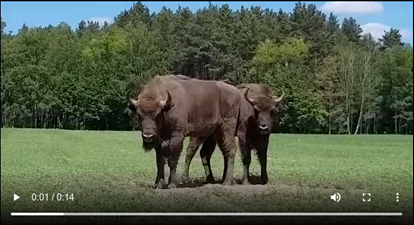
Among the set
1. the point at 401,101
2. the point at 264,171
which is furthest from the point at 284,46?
the point at 264,171

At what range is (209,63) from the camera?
21.7ft

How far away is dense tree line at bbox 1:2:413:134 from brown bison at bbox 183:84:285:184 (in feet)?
2.34

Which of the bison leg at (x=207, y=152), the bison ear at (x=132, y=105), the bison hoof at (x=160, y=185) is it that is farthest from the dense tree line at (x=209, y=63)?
the bison leg at (x=207, y=152)

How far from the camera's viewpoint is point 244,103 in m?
7.71

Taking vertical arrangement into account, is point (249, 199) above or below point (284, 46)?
below

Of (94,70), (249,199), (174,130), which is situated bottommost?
(249,199)

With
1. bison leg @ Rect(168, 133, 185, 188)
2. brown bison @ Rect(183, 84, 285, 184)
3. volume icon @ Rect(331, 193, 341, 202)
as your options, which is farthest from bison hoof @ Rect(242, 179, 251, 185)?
volume icon @ Rect(331, 193, 341, 202)

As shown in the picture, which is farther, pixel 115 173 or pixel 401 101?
pixel 115 173

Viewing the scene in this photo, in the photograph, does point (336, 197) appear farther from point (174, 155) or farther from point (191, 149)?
point (191, 149)

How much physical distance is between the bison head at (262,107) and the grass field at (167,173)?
0.48ft

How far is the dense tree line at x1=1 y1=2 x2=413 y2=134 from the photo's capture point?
630cm

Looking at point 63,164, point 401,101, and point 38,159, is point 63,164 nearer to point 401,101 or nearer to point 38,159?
point 38,159

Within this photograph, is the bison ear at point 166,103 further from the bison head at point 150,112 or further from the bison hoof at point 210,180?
the bison hoof at point 210,180

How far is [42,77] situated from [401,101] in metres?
2.92
